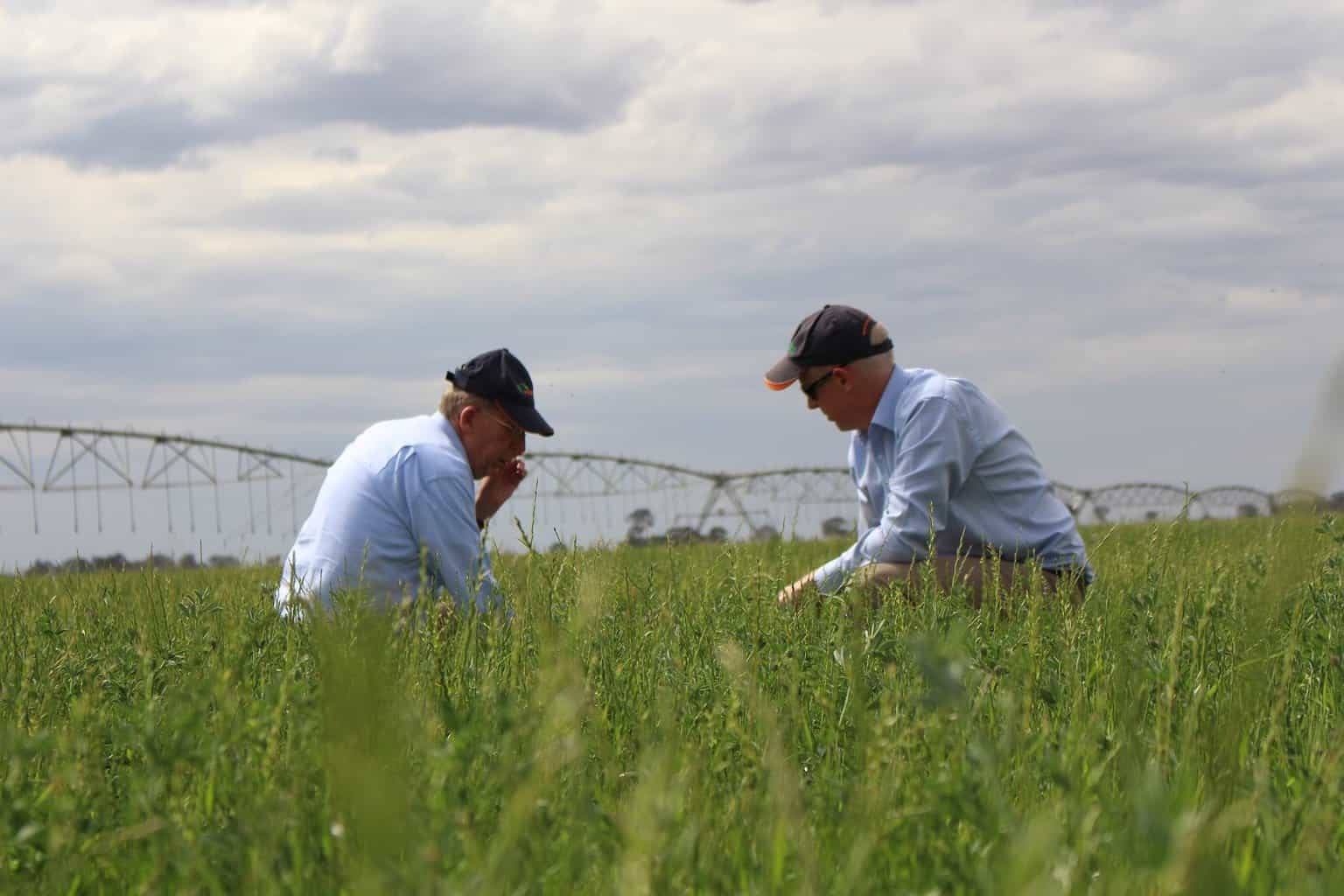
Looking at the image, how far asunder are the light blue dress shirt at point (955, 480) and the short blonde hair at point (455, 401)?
1742 millimetres

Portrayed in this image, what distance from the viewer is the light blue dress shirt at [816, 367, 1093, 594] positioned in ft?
17.6

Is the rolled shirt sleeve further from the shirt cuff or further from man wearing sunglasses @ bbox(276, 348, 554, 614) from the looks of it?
man wearing sunglasses @ bbox(276, 348, 554, 614)

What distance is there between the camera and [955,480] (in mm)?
5512

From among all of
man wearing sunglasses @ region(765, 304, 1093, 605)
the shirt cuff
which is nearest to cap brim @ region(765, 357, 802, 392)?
man wearing sunglasses @ region(765, 304, 1093, 605)

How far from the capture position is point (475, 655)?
3240 millimetres

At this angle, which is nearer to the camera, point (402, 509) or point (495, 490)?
point (402, 509)

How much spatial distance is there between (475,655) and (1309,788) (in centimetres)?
204

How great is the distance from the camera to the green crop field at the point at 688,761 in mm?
1396

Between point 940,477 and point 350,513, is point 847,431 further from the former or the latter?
point 350,513

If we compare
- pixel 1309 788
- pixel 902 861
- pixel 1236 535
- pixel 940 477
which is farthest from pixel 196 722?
pixel 1236 535

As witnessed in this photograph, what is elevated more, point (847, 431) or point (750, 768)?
point (847, 431)

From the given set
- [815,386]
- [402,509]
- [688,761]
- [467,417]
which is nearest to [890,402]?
[815,386]

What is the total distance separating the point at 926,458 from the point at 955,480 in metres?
0.22

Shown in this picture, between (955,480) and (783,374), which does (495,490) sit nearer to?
(783,374)
